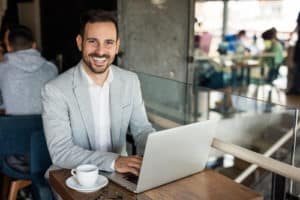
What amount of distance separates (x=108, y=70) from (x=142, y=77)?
0.84 meters

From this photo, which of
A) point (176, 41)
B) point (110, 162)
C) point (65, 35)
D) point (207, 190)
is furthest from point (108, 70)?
point (65, 35)

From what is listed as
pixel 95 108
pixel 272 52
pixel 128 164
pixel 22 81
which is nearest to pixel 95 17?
pixel 95 108

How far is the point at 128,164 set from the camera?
1.39m

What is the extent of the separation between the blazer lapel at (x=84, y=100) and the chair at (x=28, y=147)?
14.0 inches

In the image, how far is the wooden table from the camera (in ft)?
4.09

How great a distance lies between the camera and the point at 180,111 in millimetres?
2666

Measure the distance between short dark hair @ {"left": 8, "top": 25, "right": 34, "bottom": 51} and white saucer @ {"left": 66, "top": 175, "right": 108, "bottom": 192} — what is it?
5.34ft

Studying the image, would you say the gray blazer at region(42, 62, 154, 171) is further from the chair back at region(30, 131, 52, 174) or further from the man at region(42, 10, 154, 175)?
the chair back at region(30, 131, 52, 174)

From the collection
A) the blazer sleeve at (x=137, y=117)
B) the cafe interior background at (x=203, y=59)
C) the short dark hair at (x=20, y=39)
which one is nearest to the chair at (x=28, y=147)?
the blazer sleeve at (x=137, y=117)

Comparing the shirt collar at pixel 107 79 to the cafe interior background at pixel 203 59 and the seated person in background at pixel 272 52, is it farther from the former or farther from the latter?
the seated person in background at pixel 272 52

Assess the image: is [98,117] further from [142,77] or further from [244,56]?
[244,56]

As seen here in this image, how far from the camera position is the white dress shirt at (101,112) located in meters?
1.67

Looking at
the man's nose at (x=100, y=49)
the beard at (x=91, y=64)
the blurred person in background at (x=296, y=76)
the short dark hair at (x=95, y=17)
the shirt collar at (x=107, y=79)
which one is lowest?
the blurred person in background at (x=296, y=76)

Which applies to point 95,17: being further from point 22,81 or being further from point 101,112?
point 22,81
